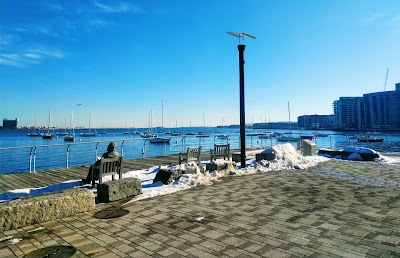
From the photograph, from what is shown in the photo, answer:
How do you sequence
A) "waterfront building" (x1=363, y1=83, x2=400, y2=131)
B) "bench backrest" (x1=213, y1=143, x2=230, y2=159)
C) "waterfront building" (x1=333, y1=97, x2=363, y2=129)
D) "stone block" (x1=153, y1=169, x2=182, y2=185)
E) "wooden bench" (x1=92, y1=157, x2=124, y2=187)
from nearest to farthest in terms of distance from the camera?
"wooden bench" (x1=92, y1=157, x2=124, y2=187)
"stone block" (x1=153, y1=169, x2=182, y2=185)
"bench backrest" (x1=213, y1=143, x2=230, y2=159)
"waterfront building" (x1=363, y1=83, x2=400, y2=131)
"waterfront building" (x1=333, y1=97, x2=363, y2=129)

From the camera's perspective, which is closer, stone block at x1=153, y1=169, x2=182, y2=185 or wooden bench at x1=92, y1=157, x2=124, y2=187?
wooden bench at x1=92, y1=157, x2=124, y2=187

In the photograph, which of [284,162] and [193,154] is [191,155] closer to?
[193,154]

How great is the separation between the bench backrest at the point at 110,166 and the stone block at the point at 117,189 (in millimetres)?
839

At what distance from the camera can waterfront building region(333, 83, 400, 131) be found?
472 feet

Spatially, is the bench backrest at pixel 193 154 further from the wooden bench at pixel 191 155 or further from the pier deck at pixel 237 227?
the pier deck at pixel 237 227

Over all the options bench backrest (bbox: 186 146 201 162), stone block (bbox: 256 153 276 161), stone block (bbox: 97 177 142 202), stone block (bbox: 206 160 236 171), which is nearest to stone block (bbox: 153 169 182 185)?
stone block (bbox: 97 177 142 202)

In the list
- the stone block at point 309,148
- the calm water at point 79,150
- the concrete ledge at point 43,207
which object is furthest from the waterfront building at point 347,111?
the concrete ledge at point 43,207

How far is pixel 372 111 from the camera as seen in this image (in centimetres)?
15338

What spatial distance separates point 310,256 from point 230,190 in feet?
13.3

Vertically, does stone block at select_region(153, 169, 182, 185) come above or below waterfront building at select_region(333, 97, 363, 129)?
below

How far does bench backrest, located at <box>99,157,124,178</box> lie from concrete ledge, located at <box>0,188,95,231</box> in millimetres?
1533

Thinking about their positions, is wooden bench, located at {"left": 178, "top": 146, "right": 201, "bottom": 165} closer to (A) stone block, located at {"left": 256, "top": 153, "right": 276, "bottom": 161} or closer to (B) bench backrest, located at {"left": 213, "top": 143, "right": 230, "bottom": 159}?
(B) bench backrest, located at {"left": 213, "top": 143, "right": 230, "bottom": 159}

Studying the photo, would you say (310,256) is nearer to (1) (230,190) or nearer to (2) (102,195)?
(1) (230,190)

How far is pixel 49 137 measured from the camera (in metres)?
114
